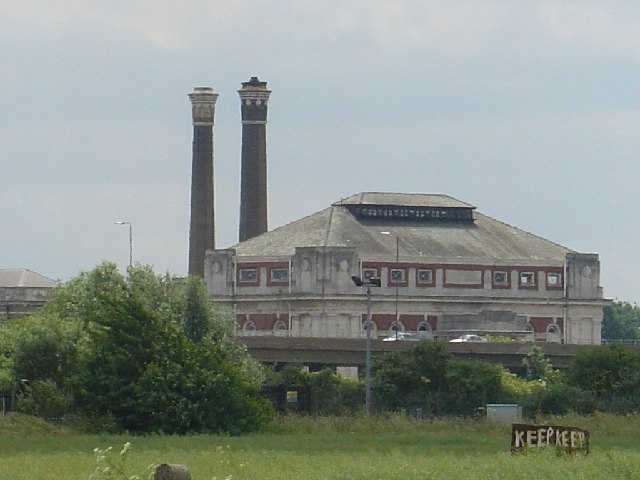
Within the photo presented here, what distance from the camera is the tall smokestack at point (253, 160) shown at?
16512 cm

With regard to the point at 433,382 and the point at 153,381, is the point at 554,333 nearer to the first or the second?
the point at 433,382

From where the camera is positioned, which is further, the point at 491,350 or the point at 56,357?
the point at 491,350

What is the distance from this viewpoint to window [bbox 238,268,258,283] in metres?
158

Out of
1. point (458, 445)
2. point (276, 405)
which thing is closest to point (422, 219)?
Result: point (276, 405)

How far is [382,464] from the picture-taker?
48.6 meters

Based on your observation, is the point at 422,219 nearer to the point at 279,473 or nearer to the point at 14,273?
the point at 14,273

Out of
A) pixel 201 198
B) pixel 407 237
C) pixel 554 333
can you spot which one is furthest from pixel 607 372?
pixel 201 198

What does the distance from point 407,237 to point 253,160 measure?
1276cm

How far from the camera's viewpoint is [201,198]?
16312 centimetres

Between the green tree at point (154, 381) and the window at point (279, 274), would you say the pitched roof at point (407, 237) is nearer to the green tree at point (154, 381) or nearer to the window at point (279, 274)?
the window at point (279, 274)

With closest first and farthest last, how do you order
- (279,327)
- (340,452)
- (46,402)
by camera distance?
(340,452)
(46,402)
(279,327)

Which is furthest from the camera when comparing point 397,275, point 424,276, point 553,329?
point 553,329

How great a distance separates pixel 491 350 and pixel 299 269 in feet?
108

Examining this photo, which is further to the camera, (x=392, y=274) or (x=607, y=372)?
(x=392, y=274)
